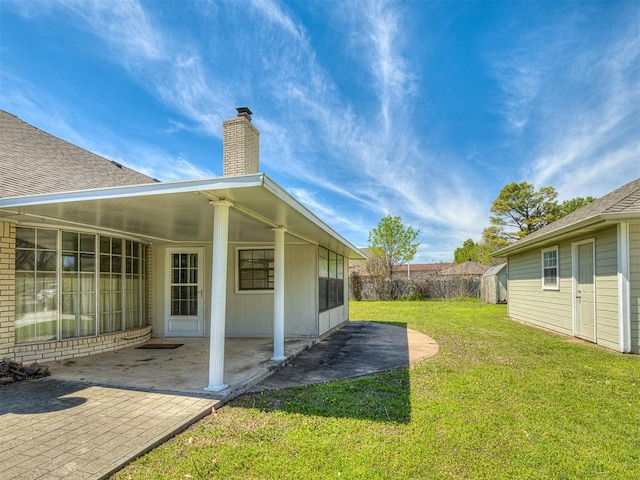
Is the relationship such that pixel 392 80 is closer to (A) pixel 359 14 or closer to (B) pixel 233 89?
(A) pixel 359 14

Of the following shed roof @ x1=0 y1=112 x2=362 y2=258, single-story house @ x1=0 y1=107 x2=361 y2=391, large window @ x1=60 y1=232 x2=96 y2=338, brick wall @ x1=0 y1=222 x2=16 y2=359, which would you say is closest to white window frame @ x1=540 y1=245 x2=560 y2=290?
shed roof @ x1=0 y1=112 x2=362 y2=258

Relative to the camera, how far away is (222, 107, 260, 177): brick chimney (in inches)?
261

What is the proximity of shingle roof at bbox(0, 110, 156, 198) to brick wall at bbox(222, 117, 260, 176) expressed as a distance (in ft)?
7.41

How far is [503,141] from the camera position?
49.3 ft

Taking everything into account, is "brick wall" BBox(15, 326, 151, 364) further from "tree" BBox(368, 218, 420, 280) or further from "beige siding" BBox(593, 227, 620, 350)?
"tree" BBox(368, 218, 420, 280)

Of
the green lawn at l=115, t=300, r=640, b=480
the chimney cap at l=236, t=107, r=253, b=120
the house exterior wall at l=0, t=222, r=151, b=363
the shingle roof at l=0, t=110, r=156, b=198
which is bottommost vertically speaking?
the green lawn at l=115, t=300, r=640, b=480

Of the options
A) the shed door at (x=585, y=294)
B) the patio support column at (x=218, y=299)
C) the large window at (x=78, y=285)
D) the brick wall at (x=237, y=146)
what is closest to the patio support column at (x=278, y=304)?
the brick wall at (x=237, y=146)

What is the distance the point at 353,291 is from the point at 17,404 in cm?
2016

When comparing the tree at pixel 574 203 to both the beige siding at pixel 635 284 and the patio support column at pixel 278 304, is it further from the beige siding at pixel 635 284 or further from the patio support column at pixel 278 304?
the patio support column at pixel 278 304

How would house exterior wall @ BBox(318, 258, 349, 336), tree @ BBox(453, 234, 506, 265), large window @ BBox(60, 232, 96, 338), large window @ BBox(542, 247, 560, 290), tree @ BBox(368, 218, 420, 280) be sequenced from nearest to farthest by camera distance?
large window @ BBox(60, 232, 96, 338), house exterior wall @ BBox(318, 258, 349, 336), large window @ BBox(542, 247, 560, 290), tree @ BBox(368, 218, 420, 280), tree @ BBox(453, 234, 506, 265)

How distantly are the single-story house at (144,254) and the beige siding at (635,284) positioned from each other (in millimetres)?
5742

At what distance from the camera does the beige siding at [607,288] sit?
7227mm

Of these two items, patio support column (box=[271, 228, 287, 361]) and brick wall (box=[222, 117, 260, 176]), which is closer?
patio support column (box=[271, 228, 287, 361])

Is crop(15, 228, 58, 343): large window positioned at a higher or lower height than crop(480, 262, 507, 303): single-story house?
higher
